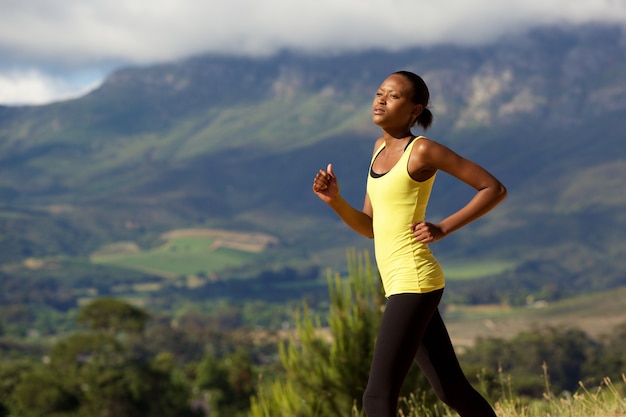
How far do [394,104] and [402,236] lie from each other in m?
0.76

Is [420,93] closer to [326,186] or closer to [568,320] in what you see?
[326,186]

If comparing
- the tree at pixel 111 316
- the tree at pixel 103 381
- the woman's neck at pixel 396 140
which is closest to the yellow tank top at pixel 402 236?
the woman's neck at pixel 396 140

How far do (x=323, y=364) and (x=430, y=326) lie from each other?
16.6 feet

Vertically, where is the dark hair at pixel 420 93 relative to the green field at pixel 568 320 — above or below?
above

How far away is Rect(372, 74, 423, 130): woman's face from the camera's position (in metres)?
5.64

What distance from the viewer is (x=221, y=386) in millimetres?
72062

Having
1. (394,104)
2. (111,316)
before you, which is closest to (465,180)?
(394,104)

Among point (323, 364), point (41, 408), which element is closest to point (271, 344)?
point (41, 408)

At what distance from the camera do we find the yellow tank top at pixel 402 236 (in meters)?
5.33

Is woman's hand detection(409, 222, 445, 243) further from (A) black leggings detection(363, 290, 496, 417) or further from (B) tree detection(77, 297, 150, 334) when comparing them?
(B) tree detection(77, 297, 150, 334)

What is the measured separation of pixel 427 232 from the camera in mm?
5223

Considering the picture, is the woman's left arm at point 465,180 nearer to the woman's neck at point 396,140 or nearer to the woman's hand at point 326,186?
the woman's neck at point 396,140

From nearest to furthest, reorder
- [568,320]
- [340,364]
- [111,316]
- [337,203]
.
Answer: [337,203] < [340,364] < [111,316] < [568,320]

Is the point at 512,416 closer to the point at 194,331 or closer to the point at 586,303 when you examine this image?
the point at 194,331
